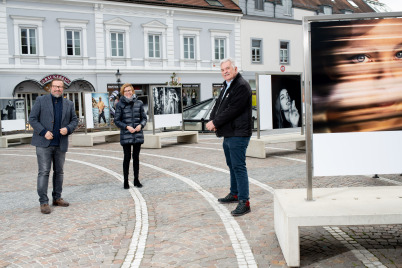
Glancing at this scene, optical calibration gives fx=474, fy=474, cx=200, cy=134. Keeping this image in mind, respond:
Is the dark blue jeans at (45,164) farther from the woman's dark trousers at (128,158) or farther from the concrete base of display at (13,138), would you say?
the concrete base of display at (13,138)

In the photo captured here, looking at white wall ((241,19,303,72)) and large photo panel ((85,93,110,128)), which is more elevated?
white wall ((241,19,303,72))

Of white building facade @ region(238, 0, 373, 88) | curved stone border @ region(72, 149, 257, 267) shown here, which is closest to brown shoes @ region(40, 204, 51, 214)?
curved stone border @ region(72, 149, 257, 267)

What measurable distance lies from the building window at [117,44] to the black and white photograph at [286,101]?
21.0m

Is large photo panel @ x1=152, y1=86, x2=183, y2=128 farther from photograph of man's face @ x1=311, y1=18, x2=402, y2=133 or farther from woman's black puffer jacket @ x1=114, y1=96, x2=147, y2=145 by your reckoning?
photograph of man's face @ x1=311, y1=18, x2=402, y2=133

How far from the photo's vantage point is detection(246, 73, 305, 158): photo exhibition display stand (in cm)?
1324

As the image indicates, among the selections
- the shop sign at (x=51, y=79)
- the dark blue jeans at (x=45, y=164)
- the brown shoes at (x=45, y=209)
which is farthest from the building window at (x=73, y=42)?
the brown shoes at (x=45, y=209)

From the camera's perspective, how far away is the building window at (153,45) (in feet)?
112

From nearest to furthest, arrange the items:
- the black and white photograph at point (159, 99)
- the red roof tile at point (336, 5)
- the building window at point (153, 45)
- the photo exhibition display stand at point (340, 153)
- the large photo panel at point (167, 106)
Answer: the photo exhibition display stand at point (340, 153)
the black and white photograph at point (159, 99)
the large photo panel at point (167, 106)
the building window at point (153, 45)
the red roof tile at point (336, 5)

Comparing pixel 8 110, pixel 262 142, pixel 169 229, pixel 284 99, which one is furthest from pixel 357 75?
pixel 8 110

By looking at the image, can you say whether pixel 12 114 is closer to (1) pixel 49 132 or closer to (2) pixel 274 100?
(2) pixel 274 100

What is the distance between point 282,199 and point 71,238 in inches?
98.7

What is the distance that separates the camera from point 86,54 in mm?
31375

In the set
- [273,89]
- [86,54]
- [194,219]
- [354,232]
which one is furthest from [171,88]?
[86,54]

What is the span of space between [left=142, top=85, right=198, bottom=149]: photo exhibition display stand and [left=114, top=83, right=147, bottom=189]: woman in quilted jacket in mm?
7595
